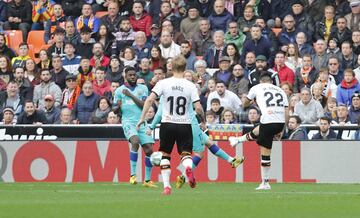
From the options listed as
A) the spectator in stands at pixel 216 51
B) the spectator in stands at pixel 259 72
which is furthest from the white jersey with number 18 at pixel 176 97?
the spectator in stands at pixel 216 51

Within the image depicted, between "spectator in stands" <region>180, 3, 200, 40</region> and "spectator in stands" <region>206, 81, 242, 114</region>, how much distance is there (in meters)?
3.13

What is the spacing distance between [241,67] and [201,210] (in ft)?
42.0

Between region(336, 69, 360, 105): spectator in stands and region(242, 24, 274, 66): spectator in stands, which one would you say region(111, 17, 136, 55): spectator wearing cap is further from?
region(336, 69, 360, 105): spectator in stands

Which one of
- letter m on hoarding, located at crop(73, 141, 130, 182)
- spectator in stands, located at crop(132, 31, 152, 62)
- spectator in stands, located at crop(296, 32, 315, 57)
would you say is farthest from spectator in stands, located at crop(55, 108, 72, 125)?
spectator in stands, located at crop(296, 32, 315, 57)

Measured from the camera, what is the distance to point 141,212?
590 inches

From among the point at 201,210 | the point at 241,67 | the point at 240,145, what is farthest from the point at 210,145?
the point at 201,210

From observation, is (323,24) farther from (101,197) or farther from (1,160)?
(101,197)

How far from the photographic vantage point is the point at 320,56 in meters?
27.8

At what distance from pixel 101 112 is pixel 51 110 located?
148 cm

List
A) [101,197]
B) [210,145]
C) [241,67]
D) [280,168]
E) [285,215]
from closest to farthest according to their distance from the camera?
[285,215]
[101,197]
[210,145]
[280,168]
[241,67]

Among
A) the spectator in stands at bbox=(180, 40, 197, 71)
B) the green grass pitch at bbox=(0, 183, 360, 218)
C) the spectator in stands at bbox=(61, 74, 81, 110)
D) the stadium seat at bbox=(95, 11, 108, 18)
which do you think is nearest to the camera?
the green grass pitch at bbox=(0, 183, 360, 218)

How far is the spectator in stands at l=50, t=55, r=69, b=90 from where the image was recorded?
2972cm

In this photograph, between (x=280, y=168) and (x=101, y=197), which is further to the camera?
(x=280, y=168)

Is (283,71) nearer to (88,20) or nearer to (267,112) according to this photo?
(88,20)
